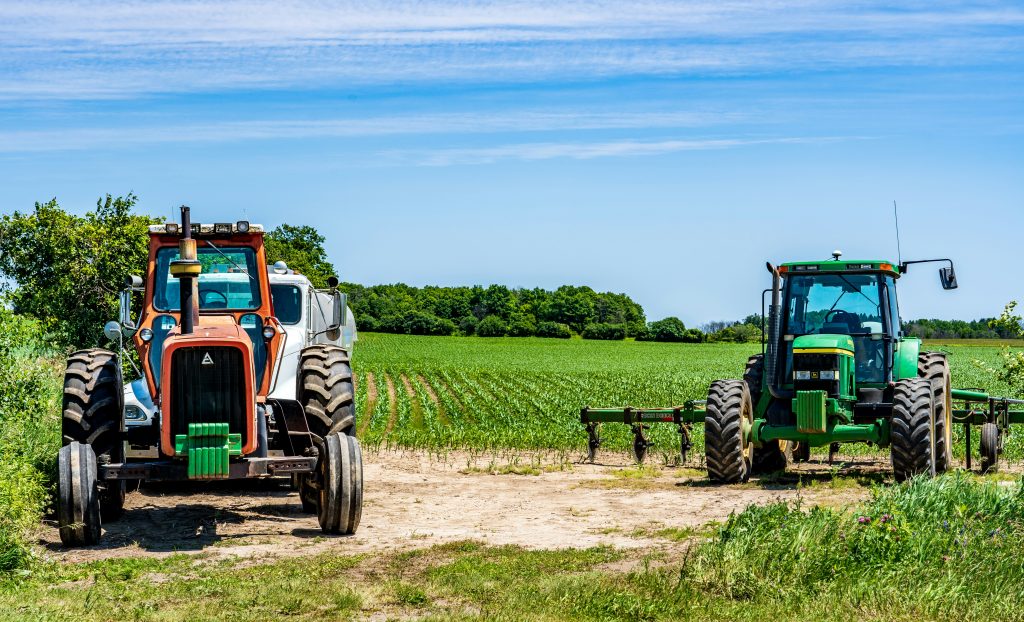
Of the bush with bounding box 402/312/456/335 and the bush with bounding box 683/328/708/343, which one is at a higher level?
the bush with bounding box 402/312/456/335

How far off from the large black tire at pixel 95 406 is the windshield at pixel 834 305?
26.8 ft

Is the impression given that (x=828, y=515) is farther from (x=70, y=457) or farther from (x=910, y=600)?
(x=70, y=457)

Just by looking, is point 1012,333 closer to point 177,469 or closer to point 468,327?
point 177,469

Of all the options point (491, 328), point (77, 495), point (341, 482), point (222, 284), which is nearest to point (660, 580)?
point (341, 482)

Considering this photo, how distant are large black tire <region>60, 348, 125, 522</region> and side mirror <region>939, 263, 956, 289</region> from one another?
948 cm

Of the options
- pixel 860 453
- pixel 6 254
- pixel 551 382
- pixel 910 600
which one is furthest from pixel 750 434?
pixel 551 382

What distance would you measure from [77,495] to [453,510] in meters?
4.23

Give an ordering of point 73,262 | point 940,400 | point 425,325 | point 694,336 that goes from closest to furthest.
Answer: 1. point 940,400
2. point 73,262
3. point 694,336
4. point 425,325

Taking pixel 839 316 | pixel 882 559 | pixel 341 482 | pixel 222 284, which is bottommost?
pixel 882 559

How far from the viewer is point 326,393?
38.1 feet

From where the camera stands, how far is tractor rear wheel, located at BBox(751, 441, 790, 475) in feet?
51.4

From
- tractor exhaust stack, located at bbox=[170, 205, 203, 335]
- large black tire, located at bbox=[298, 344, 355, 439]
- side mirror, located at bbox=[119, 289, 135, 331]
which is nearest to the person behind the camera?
tractor exhaust stack, located at bbox=[170, 205, 203, 335]

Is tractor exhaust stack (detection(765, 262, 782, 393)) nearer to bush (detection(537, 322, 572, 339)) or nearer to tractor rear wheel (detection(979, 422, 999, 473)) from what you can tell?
tractor rear wheel (detection(979, 422, 999, 473))

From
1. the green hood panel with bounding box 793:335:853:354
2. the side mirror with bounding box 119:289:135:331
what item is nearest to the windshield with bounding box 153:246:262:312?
the side mirror with bounding box 119:289:135:331
